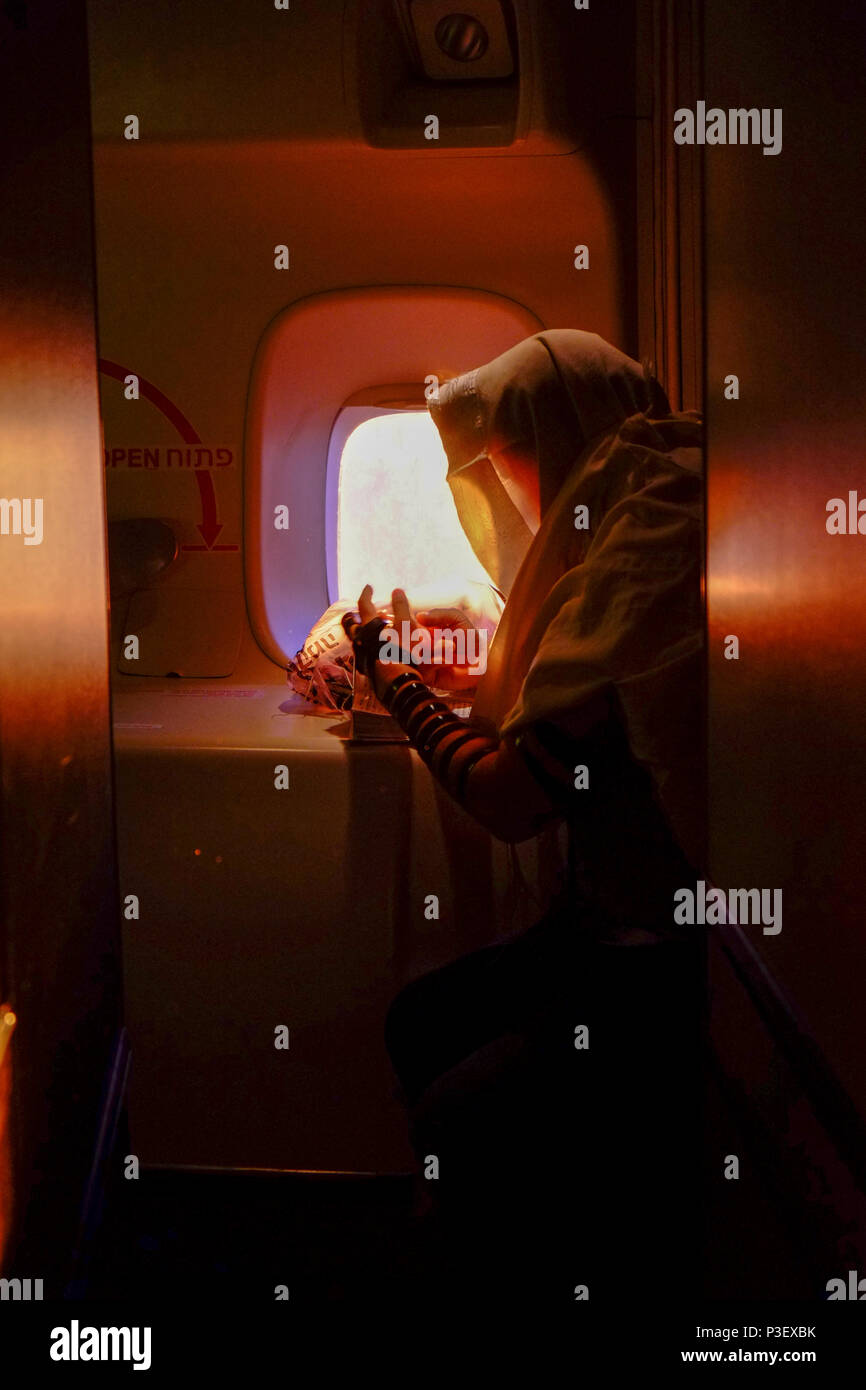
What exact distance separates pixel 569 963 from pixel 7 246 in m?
0.86

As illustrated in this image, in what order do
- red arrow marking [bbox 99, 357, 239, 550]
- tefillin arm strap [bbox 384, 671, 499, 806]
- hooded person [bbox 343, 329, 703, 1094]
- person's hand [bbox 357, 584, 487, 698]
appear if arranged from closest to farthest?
1. hooded person [bbox 343, 329, 703, 1094]
2. tefillin arm strap [bbox 384, 671, 499, 806]
3. person's hand [bbox 357, 584, 487, 698]
4. red arrow marking [bbox 99, 357, 239, 550]

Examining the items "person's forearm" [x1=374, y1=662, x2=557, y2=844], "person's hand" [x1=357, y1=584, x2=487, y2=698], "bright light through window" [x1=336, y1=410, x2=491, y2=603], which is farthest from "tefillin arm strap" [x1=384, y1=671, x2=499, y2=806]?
"bright light through window" [x1=336, y1=410, x2=491, y2=603]

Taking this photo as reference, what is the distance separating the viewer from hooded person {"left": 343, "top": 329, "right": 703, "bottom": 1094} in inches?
45.8

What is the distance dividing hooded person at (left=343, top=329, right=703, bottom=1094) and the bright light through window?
755 mm

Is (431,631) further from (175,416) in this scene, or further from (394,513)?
(175,416)

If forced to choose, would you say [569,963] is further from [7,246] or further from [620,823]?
[7,246]

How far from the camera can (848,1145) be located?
71 cm

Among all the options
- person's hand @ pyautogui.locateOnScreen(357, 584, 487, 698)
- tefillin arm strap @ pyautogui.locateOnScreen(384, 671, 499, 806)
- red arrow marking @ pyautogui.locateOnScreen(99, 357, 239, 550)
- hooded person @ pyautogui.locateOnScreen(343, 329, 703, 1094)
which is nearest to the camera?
hooded person @ pyautogui.locateOnScreen(343, 329, 703, 1094)

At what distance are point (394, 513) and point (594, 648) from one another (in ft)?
3.78

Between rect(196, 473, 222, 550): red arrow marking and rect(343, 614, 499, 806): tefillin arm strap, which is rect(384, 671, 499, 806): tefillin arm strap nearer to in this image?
rect(343, 614, 499, 806): tefillin arm strap

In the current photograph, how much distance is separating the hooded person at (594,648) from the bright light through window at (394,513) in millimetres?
755

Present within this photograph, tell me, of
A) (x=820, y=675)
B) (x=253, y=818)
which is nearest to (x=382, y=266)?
(x=253, y=818)
